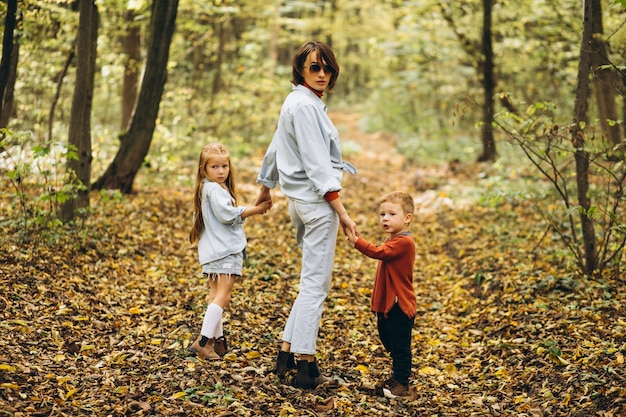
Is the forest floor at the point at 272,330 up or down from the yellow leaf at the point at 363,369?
up

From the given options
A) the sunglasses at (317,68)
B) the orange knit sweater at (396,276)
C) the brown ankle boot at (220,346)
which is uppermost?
the sunglasses at (317,68)

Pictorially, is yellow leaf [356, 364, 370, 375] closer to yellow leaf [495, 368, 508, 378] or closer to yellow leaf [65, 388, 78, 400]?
yellow leaf [495, 368, 508, 378]

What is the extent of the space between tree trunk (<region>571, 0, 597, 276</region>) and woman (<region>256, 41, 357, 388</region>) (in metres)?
3.05

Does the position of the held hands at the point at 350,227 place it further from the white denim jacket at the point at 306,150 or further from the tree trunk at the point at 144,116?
the tree trunk at the point at 144,116

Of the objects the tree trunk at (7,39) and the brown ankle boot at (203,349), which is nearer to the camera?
the brown ankle boot at (203,349)

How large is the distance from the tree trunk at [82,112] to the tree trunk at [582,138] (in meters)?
5.68

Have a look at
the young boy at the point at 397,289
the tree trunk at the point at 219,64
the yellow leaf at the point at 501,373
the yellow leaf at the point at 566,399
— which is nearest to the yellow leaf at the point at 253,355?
the young boy at the point at 397,289

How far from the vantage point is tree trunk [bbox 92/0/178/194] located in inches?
356

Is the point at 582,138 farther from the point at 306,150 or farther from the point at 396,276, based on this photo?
the point at 306,150

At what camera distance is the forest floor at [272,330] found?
384cm

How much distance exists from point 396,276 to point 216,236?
1.44 meters

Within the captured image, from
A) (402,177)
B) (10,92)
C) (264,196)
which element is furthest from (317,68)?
(402,177)

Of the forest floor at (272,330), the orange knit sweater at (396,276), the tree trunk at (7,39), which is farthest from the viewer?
the tree trunk at (7,39)

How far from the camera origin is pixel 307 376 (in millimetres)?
4098
